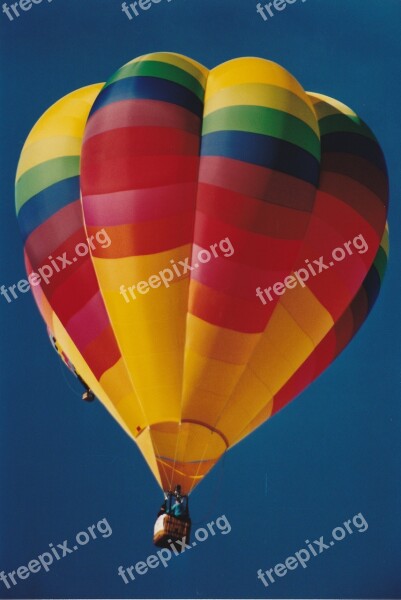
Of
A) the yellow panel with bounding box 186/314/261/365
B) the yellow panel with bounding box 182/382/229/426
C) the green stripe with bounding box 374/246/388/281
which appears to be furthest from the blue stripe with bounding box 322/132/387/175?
the yellow panel with bounding box 182/382/229/426

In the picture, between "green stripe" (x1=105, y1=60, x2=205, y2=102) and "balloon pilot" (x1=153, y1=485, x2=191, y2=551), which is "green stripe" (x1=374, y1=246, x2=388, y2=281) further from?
"balloon pilot" (x1=153, y1=485, x2=191, y2=551)

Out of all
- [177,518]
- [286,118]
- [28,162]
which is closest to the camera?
[177,518]

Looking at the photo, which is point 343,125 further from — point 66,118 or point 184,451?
point 184,451

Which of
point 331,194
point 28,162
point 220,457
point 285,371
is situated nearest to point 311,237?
point 331,194

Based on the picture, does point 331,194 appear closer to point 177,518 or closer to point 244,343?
point 244,343

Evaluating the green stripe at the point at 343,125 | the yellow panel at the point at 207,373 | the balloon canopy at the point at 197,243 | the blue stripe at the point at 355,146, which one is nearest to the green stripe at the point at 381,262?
the balloon canopy at the point at 197,243
